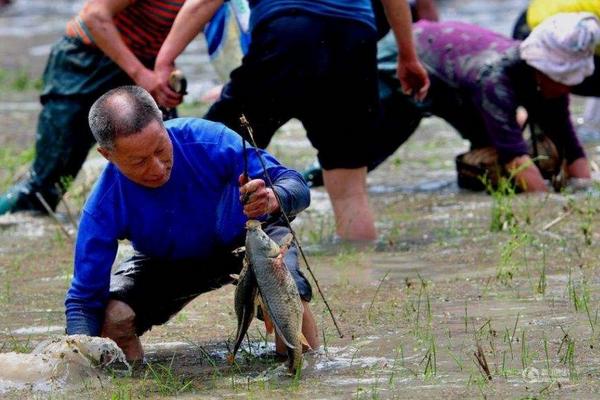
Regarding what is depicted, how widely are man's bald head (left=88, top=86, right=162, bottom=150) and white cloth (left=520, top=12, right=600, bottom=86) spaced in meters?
3.42

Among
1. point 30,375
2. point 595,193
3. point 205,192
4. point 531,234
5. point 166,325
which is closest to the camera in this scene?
point 30,375

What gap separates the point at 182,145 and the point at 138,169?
21cm

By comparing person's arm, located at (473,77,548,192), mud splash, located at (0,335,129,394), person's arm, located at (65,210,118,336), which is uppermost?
person's arm, located at (65,210,118,336)

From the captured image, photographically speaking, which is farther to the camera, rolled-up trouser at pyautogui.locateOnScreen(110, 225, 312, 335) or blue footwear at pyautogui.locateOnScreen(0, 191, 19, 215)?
blue footwear at pyautogui.locateOnScreen(0, 191, 19, 215)

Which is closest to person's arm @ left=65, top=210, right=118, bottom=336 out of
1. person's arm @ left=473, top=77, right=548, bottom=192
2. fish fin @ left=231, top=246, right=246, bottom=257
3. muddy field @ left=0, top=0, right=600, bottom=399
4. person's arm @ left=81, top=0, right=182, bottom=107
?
muddy field @ left=0, top=0, right=600, bottom=399

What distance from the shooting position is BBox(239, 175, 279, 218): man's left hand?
3.70 metres

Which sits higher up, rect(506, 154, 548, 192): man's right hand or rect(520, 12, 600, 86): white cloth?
rect(520, 12, 600, 86): white cloth

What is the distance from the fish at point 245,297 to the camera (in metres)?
3.80

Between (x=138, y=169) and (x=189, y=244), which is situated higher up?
(x=138, y=169)

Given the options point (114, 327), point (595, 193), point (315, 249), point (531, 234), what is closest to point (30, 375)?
point (114, 327)

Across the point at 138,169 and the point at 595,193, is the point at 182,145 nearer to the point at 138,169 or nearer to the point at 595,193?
the point at 138,169

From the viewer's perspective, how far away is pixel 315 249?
237 inches

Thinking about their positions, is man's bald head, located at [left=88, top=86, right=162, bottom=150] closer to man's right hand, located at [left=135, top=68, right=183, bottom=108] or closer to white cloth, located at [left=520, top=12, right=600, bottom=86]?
man's right hand, located at [left=135, top=68, right=183, bottom=108]

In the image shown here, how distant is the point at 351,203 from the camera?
20.2 ft
